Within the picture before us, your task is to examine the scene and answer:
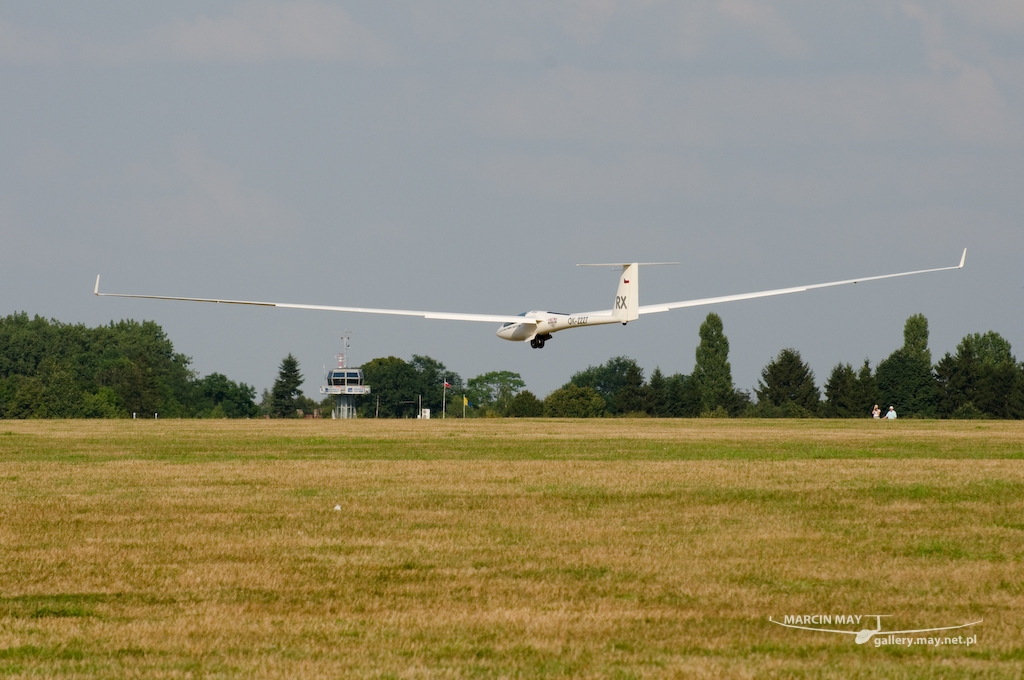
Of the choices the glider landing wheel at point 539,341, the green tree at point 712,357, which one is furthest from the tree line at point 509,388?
the glider landing wheel at point 539,341

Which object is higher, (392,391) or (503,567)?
(392,391)

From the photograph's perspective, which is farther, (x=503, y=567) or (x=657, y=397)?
(x=657, y=397)

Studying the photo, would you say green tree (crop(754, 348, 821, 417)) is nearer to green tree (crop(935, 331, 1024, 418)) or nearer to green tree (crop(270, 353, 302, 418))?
green tree (crop(935, 331, 1024, 418))

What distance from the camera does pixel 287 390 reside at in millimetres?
154250

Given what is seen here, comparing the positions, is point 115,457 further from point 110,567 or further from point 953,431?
point 953,431

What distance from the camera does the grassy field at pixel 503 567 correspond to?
29.1 feet

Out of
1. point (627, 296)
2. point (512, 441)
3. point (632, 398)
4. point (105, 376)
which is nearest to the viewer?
point (512, 441)

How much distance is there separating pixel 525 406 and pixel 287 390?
72.3 m

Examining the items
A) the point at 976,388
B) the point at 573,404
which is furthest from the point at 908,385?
the point at 573,404

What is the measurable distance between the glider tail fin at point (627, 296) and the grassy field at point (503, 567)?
82.9ft

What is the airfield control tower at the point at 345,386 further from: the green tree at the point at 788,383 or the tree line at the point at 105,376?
the green tree at the point at 788,383

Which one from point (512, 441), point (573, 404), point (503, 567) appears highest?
point (573, 404)

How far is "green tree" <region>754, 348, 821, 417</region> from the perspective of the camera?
104812mm

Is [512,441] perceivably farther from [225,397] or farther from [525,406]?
[225,397]
